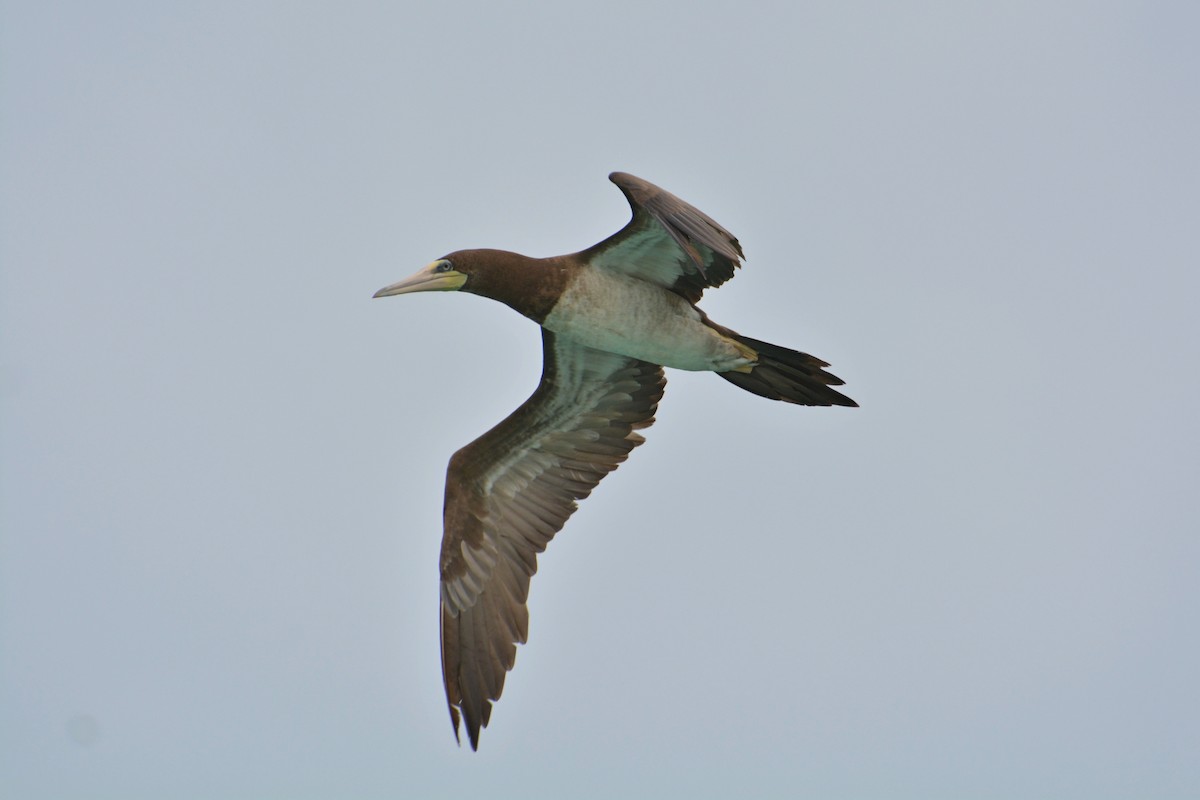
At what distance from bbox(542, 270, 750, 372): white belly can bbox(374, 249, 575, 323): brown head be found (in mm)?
134

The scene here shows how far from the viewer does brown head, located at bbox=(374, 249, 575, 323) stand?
482 inches

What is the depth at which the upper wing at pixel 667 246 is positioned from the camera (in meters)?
10.7

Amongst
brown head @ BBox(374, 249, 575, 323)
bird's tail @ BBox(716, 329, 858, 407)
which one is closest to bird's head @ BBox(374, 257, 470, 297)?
brown head @ BBox(374, 249, 575, 323)

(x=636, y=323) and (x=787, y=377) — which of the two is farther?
(x=787, y=377)

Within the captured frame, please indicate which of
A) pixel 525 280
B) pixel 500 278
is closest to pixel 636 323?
pixel 525 280

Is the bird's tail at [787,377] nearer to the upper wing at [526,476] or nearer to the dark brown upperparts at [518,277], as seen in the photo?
the upper wing at [526,476]

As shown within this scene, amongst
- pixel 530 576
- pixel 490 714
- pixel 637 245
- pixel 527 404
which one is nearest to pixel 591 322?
pixel 637 245

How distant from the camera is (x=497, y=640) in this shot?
13.0m

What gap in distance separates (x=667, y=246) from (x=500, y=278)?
1342 mm

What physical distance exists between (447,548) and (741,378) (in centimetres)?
290

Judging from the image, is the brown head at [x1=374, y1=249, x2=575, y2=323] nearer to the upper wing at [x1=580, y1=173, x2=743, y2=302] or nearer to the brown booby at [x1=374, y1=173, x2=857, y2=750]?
the brown booby at [x1=374, y1=173, x2=857, y2=750]

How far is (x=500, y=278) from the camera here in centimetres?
1231

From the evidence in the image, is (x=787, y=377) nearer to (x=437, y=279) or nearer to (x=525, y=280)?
(x=525, y=280)

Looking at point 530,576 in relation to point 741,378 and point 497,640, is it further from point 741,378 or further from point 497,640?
point 741,378
